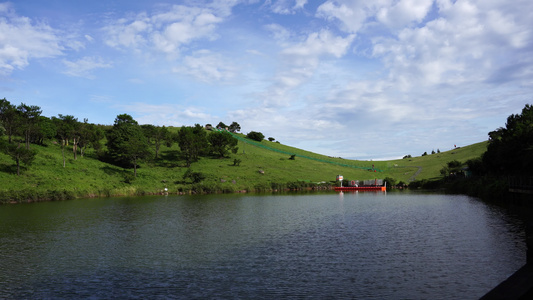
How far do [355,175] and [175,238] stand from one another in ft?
415

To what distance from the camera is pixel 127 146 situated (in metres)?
110

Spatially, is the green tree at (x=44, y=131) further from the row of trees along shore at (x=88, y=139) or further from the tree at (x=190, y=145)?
the tree at (x=190, y=145)

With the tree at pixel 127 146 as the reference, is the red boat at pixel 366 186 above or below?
below

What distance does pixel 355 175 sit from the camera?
150 metres

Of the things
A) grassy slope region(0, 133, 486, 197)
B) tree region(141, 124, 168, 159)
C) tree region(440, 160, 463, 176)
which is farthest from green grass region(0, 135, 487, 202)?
tree region(141, 124, 168, 159)

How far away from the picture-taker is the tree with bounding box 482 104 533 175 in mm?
65125

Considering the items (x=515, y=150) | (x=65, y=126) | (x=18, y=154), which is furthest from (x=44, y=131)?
(x=515, y=150)

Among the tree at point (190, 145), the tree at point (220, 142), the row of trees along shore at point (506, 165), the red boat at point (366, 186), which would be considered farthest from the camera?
the tree at point (220, 142)

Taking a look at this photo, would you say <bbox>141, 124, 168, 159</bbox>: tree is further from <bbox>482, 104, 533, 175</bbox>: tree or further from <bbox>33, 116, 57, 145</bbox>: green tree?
<bbox>482, 104, 533, 175</bbox>: tree

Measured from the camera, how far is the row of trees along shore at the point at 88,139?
321 ft

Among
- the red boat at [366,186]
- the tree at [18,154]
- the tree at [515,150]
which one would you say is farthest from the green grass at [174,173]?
the tree at [515,150]

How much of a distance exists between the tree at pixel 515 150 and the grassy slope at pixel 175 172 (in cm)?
4534

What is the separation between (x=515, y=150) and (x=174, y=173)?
94840 mm

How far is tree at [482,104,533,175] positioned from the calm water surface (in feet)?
97.3
